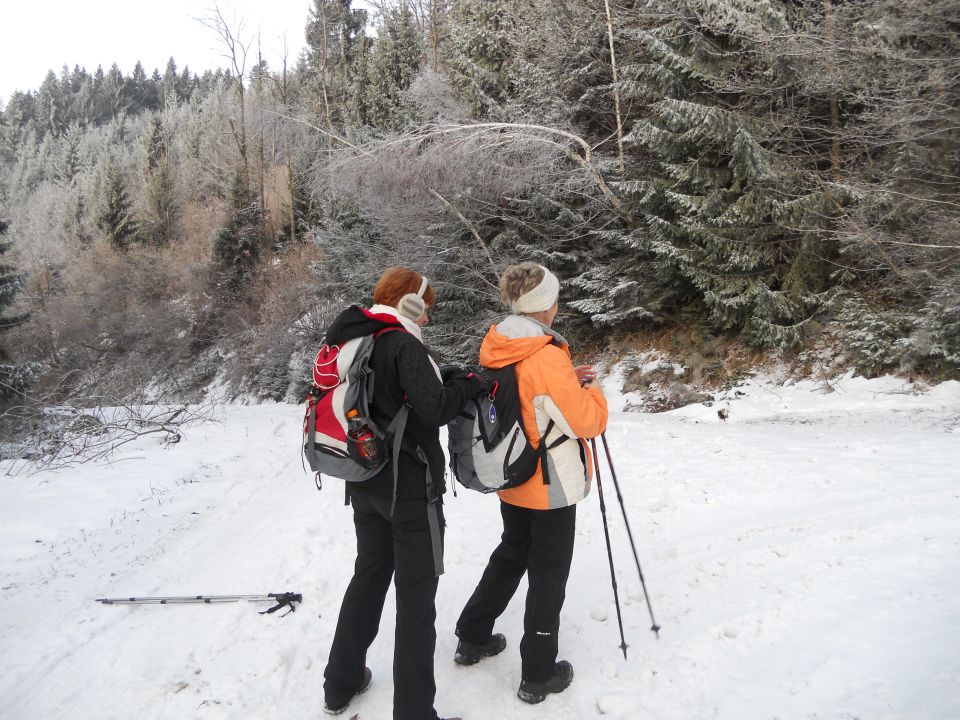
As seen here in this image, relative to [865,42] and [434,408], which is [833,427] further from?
[434,408]

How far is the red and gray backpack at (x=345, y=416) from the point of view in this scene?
2391mm

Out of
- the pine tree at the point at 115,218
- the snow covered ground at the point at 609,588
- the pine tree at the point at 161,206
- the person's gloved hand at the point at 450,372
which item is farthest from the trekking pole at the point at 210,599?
the pine tree at the point at 161,206

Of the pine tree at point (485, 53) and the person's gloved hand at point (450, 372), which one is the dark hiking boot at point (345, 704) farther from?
the pine tree at point (485, 53)

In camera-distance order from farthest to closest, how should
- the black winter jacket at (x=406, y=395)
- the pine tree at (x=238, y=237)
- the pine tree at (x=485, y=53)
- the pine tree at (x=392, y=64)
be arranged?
1. the pine tree at (x=392, y=64)
2. the pine tree at (x=238, y=237)
3. the pine tree at (x=485, y=53)
4. the black winter jacket at (x=406, y=395)

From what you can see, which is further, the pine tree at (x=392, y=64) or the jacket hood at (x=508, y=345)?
the pine tree at (x=392, y=64)

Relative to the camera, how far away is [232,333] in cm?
2467

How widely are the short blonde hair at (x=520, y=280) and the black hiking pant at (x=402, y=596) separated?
103 cm

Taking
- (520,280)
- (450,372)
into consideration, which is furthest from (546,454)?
(520,280)

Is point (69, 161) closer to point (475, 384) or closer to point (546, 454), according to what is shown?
point (475, 384)

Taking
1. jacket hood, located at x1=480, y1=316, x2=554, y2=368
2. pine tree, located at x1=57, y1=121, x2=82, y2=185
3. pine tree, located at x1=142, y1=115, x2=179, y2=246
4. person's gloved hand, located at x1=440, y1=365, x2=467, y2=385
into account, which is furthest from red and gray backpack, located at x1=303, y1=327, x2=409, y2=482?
pine tree, located at x1=57, y1=121, x2=82, y2=185

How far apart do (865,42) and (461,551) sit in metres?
8.44

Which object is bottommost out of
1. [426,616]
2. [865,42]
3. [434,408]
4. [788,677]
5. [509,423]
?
[788,677]

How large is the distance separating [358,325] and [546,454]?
3.26 feet

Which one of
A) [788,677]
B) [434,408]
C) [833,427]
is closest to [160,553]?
[434,408]
